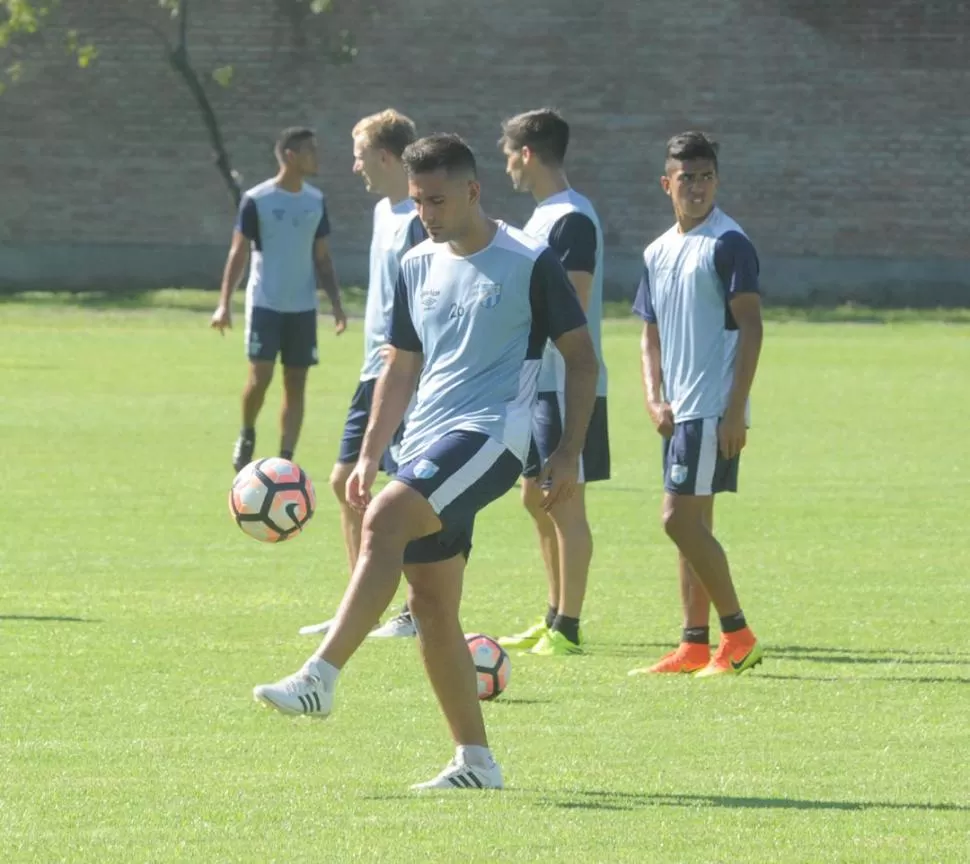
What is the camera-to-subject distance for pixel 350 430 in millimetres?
10312

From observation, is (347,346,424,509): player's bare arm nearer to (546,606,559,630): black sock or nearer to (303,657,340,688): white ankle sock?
(303,657,340,688): white ankle sock

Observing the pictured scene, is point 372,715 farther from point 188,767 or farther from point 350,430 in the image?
point 350,430

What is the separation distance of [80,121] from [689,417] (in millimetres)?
33660

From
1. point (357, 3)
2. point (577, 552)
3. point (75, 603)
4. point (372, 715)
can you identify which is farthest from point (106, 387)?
point (357, 3)

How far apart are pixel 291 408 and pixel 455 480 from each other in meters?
9.78

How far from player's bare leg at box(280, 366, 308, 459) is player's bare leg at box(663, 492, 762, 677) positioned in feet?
24.2

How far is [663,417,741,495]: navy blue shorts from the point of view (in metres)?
8.77

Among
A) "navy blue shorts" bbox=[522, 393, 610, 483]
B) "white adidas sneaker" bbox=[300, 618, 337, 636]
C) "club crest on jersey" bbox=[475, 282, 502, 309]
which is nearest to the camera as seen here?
"club crest on jersey" bbox=[475, 282, 502, 309]

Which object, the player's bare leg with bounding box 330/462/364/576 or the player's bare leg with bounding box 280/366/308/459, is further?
the player's bare leg with bounding box 280/366/308/459

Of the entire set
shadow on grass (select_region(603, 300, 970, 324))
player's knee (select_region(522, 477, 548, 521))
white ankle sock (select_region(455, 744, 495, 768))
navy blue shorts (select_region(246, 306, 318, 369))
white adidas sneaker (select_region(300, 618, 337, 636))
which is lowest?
shadow on grass (select_region(603, 300, 970, 324))

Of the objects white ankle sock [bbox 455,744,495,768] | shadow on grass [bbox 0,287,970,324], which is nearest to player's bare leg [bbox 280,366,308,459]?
white ankle sock [bbox 455,744,495,768]

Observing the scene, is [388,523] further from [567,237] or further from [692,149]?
[567,237]

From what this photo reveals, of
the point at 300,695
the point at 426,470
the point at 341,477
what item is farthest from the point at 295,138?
the point at 300,695

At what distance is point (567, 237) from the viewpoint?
920 cm
